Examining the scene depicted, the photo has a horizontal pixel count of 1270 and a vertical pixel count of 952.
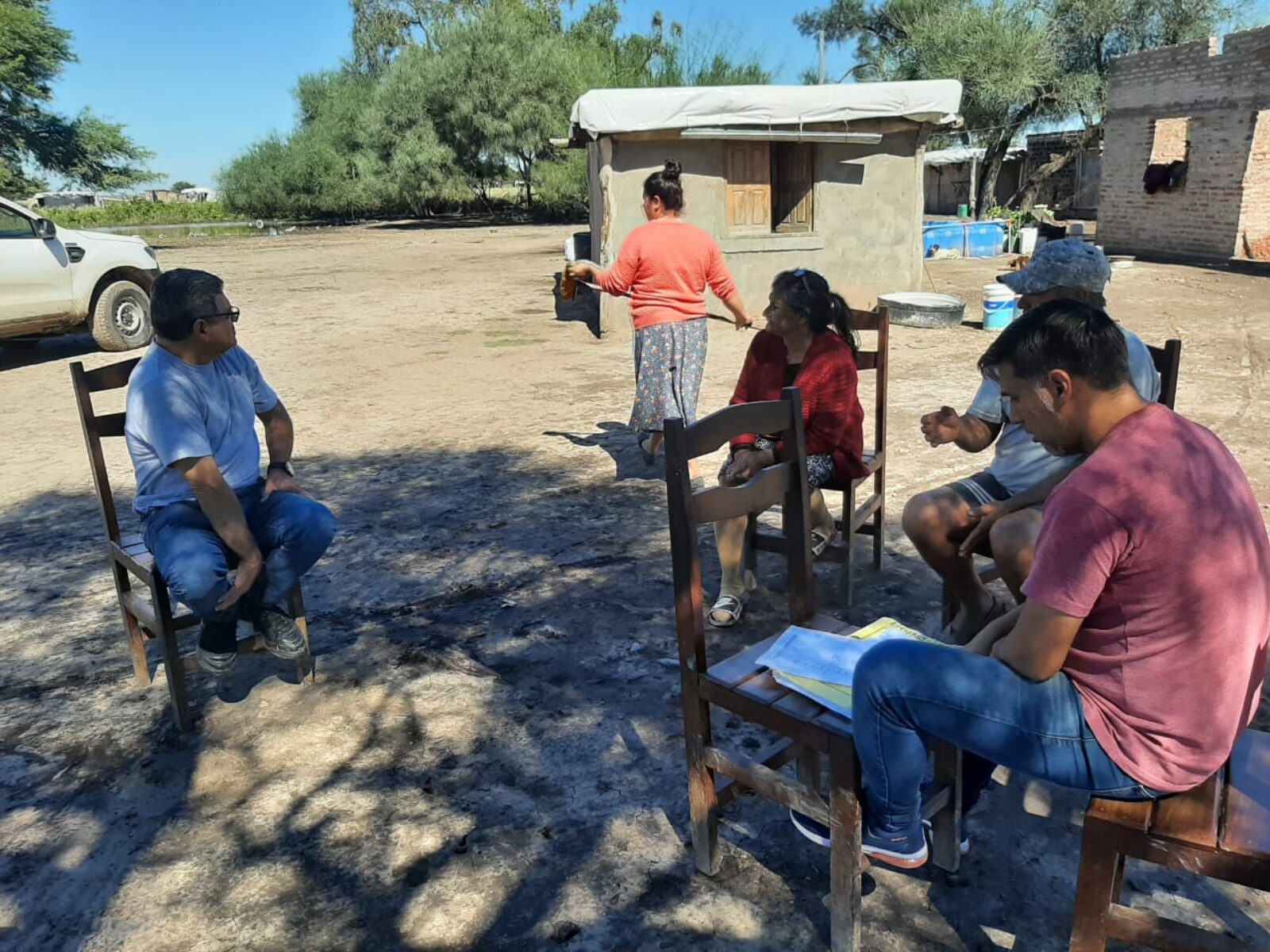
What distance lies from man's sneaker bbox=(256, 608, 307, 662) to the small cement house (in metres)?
7.94

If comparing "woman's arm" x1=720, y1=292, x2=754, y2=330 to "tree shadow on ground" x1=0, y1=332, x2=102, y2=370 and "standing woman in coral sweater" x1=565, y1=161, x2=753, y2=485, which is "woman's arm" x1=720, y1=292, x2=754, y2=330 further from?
"tree shadow on ground" x1=0, y1=332, x2=102, y2=370

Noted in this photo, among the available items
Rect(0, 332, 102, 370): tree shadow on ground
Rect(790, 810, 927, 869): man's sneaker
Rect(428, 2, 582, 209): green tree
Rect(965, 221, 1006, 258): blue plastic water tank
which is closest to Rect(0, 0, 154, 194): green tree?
Rect(428, 2, 582, 209): green tree

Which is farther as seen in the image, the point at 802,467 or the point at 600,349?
the point at 600,349

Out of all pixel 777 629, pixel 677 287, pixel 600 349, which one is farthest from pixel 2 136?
pixel 777 629

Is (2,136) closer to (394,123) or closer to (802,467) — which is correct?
(394,123)

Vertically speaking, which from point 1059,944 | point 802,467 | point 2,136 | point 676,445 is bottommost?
point 1059,944

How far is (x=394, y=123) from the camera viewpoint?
114 ft

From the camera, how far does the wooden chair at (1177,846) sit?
5.37 ft

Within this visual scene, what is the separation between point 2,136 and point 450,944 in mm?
32676

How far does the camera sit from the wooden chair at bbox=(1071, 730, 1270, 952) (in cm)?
164

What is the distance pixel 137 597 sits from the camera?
138 inches

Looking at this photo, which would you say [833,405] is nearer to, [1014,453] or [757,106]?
[1014,453]

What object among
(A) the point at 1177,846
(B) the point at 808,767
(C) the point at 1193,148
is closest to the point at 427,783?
(B) the point at 808,767

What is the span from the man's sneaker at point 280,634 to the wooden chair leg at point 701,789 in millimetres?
1610
